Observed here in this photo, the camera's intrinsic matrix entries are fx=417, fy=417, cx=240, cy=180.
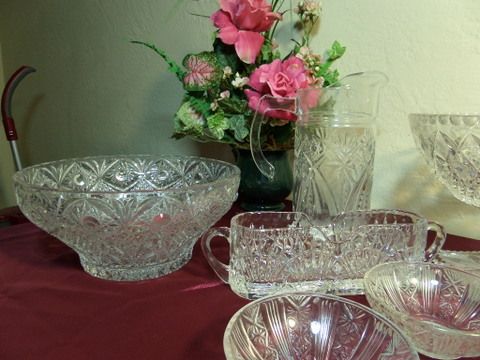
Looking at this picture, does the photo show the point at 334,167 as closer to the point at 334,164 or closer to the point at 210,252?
the point at 334,164

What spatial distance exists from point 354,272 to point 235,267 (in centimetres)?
13

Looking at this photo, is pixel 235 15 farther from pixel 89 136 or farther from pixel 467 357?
pixel 89 136

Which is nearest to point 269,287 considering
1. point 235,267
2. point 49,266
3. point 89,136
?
point 235,267

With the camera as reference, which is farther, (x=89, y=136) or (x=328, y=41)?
(x=89, y=136)

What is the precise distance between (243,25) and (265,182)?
0.25 m

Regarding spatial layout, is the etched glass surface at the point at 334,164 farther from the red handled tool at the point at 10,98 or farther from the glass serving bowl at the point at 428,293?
the red handled tool at the point at 10,98

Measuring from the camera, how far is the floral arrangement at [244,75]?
0.62 m

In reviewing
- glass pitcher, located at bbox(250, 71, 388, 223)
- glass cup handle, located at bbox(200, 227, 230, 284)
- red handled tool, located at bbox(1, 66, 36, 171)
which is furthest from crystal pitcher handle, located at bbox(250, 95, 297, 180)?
red handled tool, located at bbox(1, 66, 36, 171)

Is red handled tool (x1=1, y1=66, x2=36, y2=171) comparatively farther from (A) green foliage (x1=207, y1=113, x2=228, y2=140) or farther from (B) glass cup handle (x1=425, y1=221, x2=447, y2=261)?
(B) glass cup handle (x1=425, y1=221, x2=447, y2=261)

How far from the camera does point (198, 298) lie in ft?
1.51

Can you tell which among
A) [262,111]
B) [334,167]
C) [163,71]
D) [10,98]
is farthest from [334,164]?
[10,98]

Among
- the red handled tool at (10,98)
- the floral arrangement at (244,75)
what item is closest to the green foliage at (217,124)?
the floral arrangement at (244,75)

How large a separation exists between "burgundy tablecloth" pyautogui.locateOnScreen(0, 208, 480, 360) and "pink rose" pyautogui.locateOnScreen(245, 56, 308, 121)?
0.79ft

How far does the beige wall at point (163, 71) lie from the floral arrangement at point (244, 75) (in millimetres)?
81
